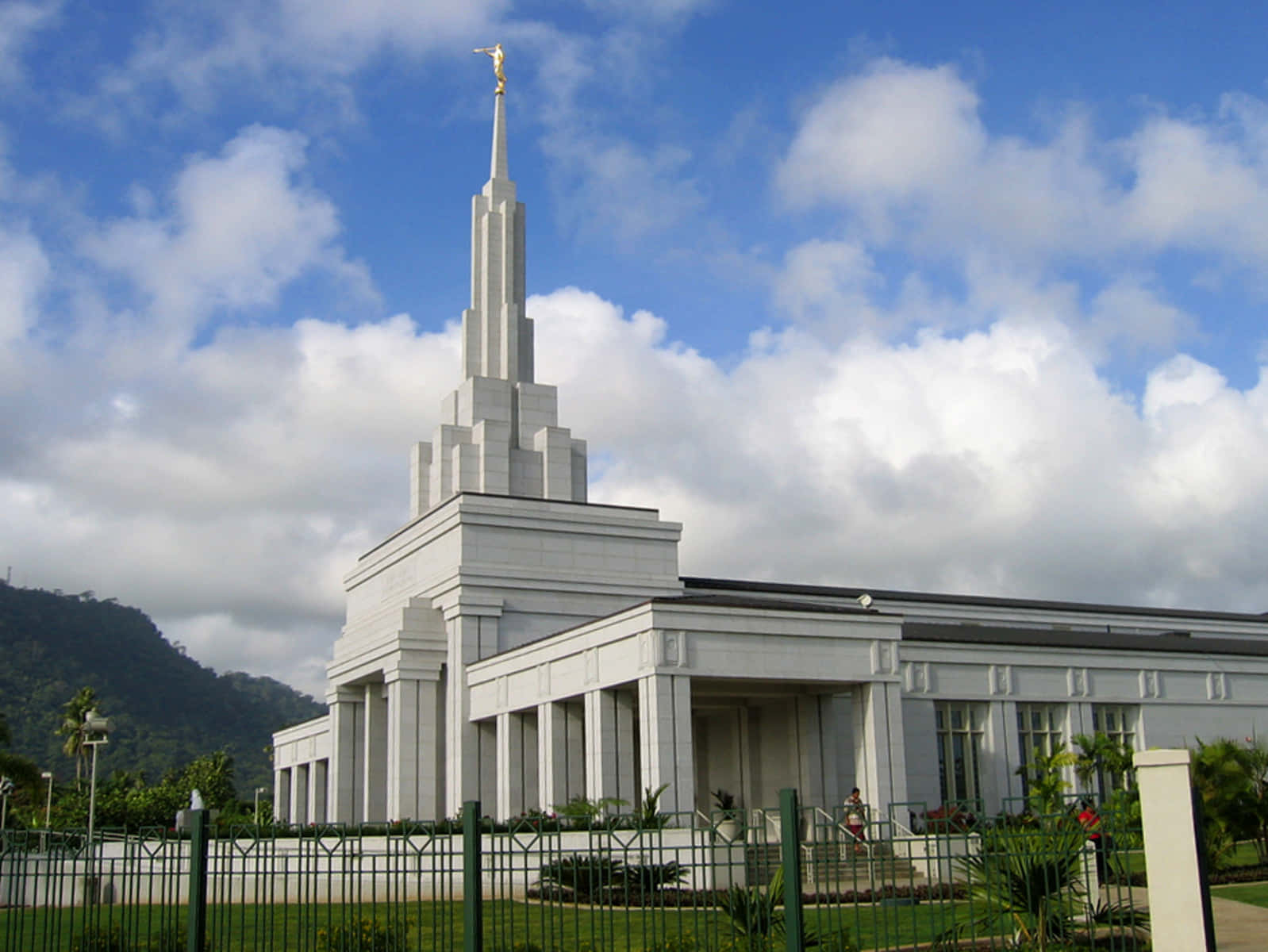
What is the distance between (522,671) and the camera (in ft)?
131

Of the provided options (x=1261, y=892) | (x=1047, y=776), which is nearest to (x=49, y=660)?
(x=1047, y=776)

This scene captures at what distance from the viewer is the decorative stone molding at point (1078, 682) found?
43.4m

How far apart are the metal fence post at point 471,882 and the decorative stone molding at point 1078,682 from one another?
116 feet

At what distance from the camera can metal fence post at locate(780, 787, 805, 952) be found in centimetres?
1091

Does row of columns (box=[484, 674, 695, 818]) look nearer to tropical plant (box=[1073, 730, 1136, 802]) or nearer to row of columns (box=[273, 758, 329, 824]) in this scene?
tropical plant (box=[1073, 730, 1136, 802])

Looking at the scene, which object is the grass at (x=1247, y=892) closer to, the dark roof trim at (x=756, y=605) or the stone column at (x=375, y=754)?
the dark roof trim at (x=756, y=605)

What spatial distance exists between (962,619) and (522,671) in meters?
24.6

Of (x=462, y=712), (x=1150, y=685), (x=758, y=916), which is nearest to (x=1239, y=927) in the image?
(x=758, y=916)

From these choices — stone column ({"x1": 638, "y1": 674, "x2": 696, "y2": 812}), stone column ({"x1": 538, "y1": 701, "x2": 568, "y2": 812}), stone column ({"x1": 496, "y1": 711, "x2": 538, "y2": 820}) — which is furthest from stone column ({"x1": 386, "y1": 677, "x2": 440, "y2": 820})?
stone column ({"x1": 638, "y1": 674, "x2": 696, "y2": 812})

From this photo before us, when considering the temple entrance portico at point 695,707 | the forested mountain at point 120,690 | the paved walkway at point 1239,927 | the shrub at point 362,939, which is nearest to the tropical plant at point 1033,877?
the paved walkway at point 1239,927

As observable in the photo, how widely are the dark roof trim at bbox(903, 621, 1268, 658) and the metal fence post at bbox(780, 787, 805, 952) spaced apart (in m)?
30.6

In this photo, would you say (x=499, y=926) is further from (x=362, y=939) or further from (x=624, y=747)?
(x=624, y=747)

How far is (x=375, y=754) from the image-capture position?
160ft

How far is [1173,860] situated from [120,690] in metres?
166
